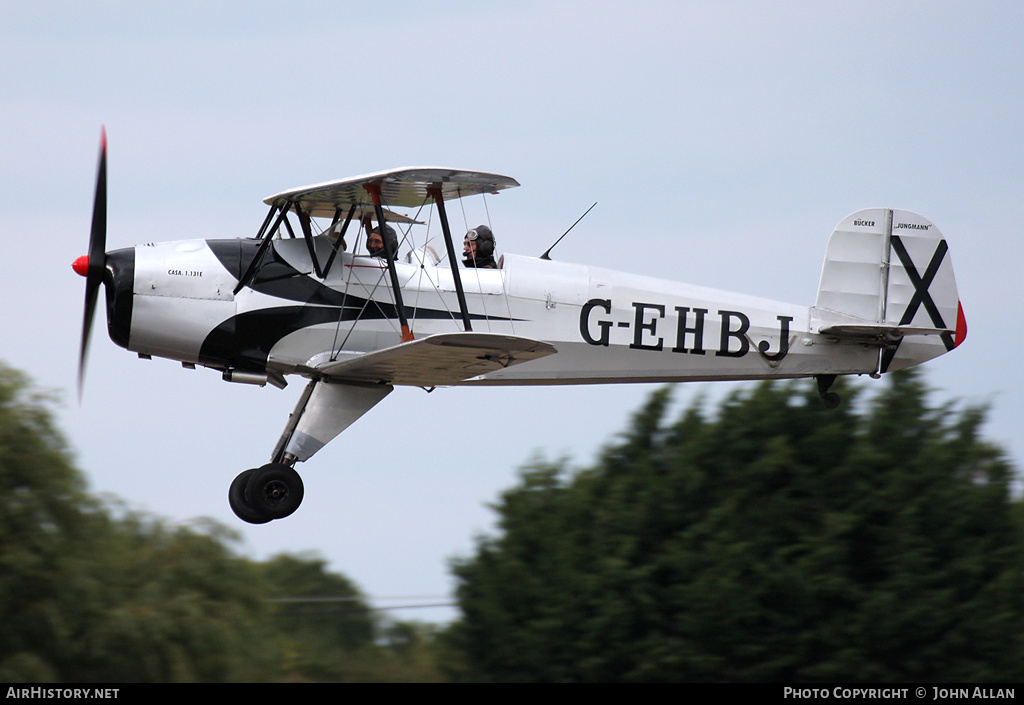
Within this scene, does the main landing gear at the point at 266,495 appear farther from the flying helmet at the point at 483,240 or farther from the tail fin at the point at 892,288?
the tail fin at the point at 892,288

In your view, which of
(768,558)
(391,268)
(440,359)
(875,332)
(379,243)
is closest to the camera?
(440,359)

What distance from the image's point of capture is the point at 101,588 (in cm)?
1319

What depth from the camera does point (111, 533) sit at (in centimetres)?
1425

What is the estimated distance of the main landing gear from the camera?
986 cm

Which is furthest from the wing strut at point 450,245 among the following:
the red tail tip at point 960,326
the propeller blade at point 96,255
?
the red tail tip at point 960,326

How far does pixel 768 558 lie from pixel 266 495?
11302 mm

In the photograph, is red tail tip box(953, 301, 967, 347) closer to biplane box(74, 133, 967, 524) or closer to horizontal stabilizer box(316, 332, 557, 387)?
biplane box(74, 133, 967, 524)

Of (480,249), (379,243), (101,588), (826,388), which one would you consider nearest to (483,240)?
(480,249)

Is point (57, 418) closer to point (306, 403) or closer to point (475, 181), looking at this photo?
point (306, 403)

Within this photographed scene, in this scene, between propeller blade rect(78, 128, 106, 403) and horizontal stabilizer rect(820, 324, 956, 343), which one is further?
horizontal stabilizer rect(820, 324, 956, 343)

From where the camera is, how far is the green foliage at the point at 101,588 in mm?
12547

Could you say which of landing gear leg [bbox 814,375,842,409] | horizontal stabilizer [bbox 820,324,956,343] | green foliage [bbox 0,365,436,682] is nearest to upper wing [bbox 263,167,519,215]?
horizontal stabilizer [bbox 820,324,956,343]

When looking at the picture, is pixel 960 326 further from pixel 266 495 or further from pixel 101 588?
pixel 101 588

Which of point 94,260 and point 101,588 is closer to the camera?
point 94,260
